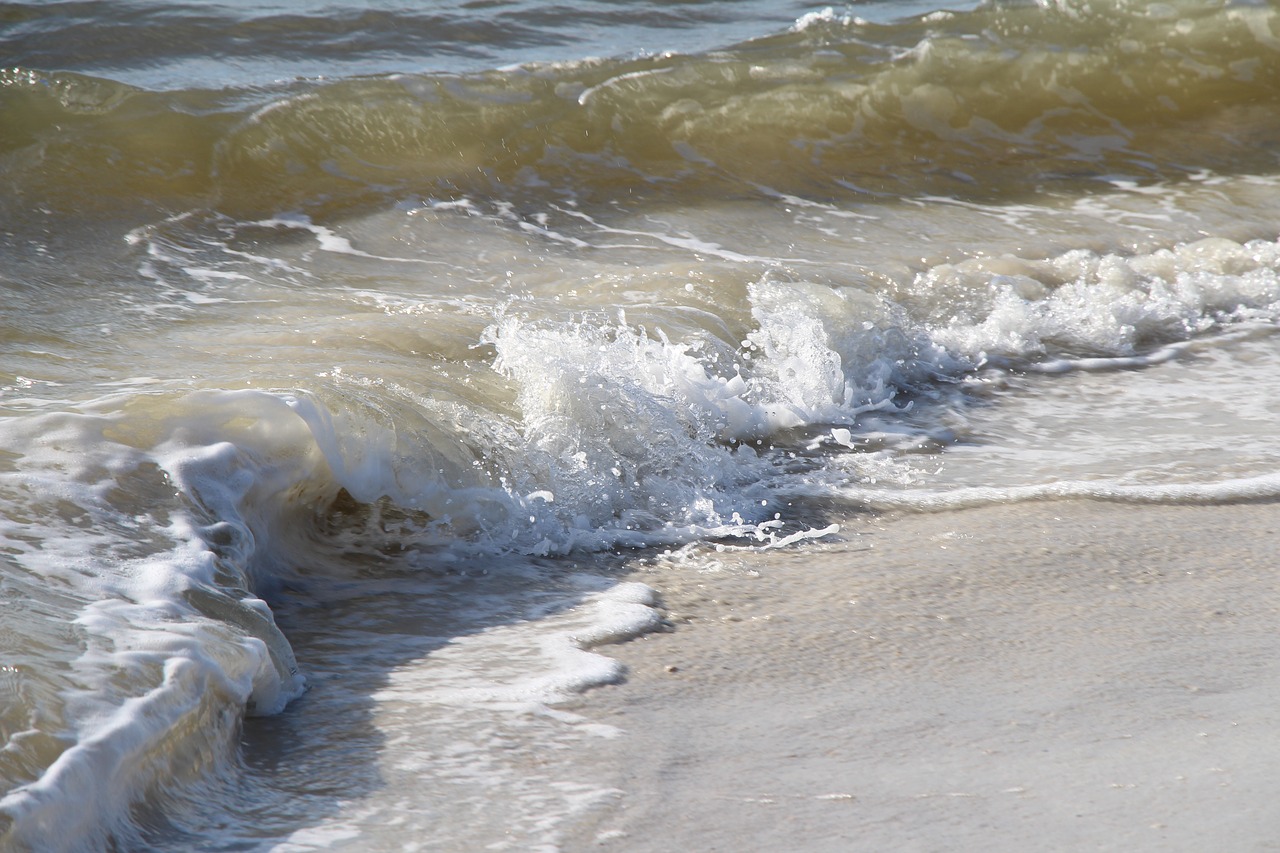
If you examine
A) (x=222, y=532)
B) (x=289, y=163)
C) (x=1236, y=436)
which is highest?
(x=289, y=163)

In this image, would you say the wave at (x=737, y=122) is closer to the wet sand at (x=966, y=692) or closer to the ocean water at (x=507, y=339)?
the ocean water at (x=507, y=339)

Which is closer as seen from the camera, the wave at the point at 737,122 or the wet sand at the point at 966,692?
the wet sand at the point at 966,692

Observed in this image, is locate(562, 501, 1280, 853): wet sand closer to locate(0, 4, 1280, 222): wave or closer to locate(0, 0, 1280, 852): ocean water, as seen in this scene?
locate(0, 0, 1280, 852): ocean water

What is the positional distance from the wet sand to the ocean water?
12 centimetres

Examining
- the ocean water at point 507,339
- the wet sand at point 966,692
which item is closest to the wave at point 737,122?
the ocean water at point 507,339

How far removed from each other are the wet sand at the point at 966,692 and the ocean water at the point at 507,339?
0.41 ft

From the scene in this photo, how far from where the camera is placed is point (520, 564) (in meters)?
2.90

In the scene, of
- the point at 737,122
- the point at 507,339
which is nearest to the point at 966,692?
the point at 507,339

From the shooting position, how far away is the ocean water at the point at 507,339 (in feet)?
6.84

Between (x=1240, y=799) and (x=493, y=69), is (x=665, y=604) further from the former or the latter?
(x=493, y=69)

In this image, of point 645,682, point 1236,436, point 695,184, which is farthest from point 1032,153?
point 645,682

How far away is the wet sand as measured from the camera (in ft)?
5.96

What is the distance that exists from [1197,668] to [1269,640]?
0.22m

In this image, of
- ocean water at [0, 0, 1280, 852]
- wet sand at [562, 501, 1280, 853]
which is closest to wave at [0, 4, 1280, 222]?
ocean water at [0, 0, 1280, 852]
